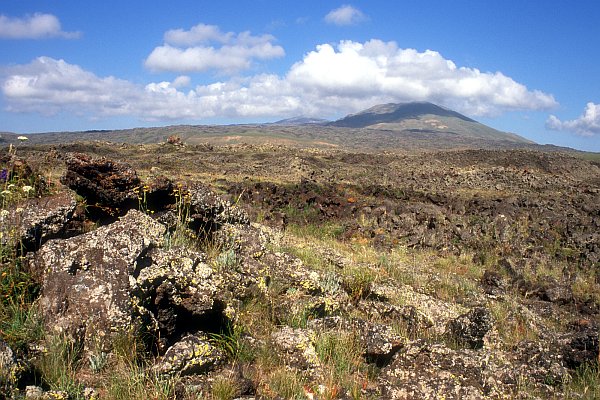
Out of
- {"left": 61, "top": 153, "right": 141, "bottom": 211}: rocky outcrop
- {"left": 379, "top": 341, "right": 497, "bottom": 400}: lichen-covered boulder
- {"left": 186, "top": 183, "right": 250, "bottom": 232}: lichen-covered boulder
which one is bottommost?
{"left": 379, "top": 341, "right": 497, "bottom": 400}: lichen-covered boulder

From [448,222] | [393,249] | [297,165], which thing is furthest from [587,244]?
[297,165]

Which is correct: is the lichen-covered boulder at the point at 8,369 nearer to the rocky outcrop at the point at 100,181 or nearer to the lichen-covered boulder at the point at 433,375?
the rocky outcrop at the point at 100,181

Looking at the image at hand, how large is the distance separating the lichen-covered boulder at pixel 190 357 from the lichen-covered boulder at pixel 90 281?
433 millimetres

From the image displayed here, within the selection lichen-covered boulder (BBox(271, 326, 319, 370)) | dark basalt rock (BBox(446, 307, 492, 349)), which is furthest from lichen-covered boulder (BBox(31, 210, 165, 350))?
dark basalt rock (BBox(446, 307, 492, 349))

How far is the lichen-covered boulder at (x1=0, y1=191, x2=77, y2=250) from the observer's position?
373 cm

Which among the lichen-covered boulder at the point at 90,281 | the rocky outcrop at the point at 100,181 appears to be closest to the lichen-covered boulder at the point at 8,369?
the lichen-covered boulder at the point at 90,281

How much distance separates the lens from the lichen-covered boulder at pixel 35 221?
373 centimetres

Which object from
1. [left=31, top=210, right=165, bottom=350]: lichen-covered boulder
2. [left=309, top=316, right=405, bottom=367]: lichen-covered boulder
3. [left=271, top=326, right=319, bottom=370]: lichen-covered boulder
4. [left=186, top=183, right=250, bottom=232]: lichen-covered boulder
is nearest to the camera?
[left=31, top=210, right=165, bottom=350]: lichen-covered boulder

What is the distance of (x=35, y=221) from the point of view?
3.94 meters

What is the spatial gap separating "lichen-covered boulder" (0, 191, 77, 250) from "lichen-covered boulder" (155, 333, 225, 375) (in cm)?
165

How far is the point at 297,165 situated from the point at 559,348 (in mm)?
27055

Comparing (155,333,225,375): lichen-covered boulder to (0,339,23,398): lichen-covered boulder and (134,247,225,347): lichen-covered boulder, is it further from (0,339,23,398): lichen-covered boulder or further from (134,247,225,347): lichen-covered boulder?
(0,339,23,398): lichen-covered boulder

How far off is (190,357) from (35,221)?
2.05 m

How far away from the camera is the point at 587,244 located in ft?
42.2
